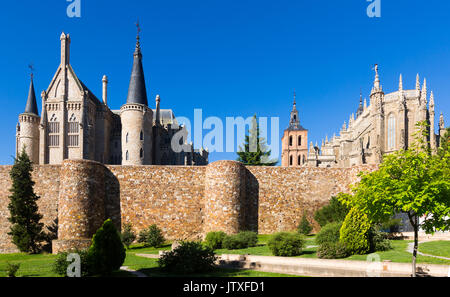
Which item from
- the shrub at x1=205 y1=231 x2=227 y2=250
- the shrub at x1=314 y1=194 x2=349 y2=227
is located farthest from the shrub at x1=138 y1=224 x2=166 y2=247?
the shrub at x1=314 y1=194 x2=349 y2=227

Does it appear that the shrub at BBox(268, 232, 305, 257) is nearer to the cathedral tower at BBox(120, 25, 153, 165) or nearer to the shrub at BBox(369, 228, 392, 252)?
the shrub at BBox(369, 228, 392, 252)

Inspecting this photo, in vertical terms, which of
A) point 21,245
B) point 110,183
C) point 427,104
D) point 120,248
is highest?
point 427,104

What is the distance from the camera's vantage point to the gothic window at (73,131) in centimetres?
5172

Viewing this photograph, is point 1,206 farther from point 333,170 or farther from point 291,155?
point 291,155

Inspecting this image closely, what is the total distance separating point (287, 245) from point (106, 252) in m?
8.86

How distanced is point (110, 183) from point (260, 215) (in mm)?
12442

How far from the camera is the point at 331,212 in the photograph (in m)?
28.4

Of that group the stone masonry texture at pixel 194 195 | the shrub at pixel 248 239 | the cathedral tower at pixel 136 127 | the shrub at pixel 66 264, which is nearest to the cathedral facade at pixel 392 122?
the stone masonry texture at pixel 194 195

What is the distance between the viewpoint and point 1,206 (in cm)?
3005

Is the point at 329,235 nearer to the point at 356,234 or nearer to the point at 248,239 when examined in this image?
the point at 356,234

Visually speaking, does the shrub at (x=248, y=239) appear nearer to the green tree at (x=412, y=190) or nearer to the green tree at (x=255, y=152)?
the green tree at (x=412, y=190)

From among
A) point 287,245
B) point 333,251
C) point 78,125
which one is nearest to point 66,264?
point 287,245

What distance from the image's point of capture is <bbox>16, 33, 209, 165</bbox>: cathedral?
5134 cm
